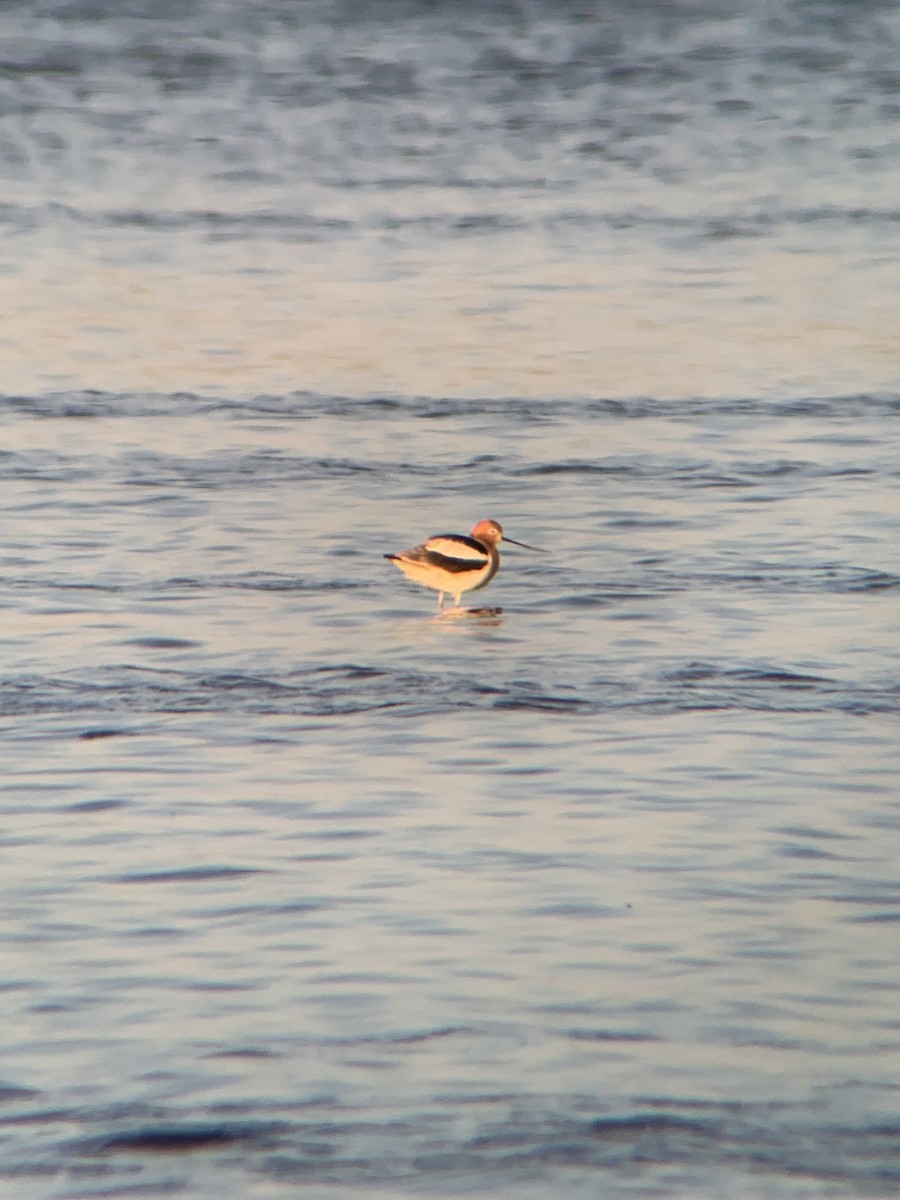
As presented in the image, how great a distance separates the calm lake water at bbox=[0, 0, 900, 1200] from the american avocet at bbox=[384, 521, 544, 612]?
0.16 m

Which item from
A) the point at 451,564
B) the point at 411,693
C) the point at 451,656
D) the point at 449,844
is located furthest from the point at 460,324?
the point at 449,844

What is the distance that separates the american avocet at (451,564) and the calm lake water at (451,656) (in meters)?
0.16

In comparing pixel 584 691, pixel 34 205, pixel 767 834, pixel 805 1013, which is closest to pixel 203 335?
pixel 34 205

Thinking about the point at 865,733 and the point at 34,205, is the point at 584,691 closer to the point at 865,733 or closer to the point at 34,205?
the point at 865,733

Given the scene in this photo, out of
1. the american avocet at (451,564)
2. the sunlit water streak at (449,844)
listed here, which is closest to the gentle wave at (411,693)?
the sunlit water streak at (449,844)

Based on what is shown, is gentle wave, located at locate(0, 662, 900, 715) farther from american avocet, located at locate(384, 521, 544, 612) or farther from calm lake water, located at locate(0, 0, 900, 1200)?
american avocet, located at locate(384, 521, 544, 612)

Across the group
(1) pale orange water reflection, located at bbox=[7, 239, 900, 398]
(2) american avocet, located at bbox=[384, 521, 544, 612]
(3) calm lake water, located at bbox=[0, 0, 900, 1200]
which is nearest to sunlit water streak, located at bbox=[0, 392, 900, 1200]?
(3) calm lake water, located at bbox=[0, 0, 900, 1200]

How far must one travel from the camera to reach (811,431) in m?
14.9

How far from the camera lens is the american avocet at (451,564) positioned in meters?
11.1

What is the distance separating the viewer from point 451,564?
11.2 meters

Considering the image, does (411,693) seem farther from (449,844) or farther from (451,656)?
(449,844)

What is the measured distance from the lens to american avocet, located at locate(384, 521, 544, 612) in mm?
11148

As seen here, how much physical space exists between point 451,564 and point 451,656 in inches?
50.3

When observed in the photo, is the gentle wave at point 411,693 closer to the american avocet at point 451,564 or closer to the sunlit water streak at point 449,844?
the sunlit water streak at point 449,844
